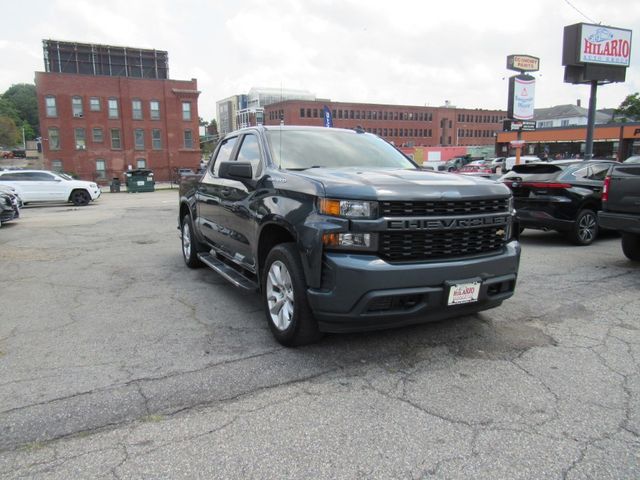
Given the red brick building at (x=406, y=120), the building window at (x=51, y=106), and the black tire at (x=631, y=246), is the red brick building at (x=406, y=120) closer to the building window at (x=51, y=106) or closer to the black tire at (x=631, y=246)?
the building window at (x=51, y=106)

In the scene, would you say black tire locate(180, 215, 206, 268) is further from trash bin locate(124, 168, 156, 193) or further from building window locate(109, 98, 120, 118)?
building window locate(109, 98, 120, 118)

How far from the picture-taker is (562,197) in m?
8.67

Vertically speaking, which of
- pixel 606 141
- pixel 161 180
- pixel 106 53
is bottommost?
pixel 161 180

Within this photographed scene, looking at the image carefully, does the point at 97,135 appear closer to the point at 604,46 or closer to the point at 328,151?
the point at 604,46

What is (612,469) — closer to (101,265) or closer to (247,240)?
(247,240)

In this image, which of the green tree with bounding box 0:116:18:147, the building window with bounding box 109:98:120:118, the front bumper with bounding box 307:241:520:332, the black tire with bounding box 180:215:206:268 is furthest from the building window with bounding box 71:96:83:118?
the green tree with bounding box 0:116:18:147

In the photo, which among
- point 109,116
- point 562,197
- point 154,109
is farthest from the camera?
point 154,109

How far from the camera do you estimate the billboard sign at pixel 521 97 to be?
98.0 ft

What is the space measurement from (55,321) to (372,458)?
3.77m

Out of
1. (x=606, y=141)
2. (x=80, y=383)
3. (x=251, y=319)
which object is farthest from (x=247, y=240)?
(x=606, y=141)

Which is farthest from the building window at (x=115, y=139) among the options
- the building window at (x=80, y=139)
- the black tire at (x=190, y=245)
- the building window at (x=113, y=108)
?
the black tire at (x=190, y=245)

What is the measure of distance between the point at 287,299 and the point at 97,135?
2050 inches

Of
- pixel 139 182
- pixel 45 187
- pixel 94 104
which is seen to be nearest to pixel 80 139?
pixel 94 104

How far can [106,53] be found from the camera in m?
55.4
